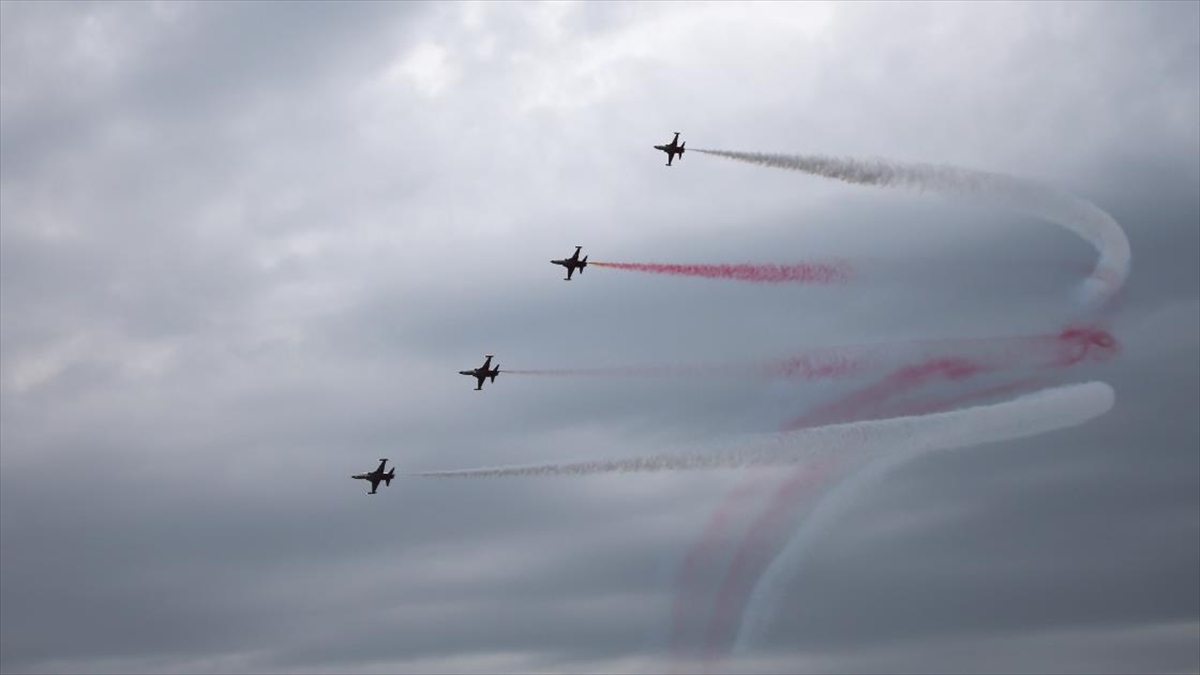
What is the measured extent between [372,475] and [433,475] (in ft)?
70.4

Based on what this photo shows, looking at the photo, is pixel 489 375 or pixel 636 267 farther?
pixel 489 375

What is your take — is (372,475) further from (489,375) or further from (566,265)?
(566,265)

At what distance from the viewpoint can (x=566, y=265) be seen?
13975 centimetres

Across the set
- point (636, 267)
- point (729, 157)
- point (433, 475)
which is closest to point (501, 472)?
point (433, 475)

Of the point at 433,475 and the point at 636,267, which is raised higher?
the point at 636,267

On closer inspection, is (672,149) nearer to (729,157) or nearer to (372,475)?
(729,157)

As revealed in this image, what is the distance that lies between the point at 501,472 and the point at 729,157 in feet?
83.4

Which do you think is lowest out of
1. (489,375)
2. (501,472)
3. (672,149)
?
(501,472)

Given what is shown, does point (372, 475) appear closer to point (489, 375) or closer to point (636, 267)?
point (489, 375)

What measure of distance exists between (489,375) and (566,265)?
10.2 meters

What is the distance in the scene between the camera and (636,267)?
124m

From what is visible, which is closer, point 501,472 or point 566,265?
point 501,472

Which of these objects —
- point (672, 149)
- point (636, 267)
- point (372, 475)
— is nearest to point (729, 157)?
point (636, 267)

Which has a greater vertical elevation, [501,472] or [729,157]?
[729,157]
